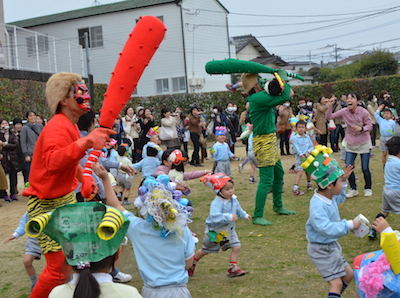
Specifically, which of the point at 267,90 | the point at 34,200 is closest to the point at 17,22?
the point at 267,90

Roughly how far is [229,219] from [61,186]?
2058mm

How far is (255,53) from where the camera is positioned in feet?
142

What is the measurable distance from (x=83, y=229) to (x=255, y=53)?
4220 cm

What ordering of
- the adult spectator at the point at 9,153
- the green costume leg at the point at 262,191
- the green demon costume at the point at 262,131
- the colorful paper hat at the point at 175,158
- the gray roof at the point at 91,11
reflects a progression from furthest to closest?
the gray roof at the point at 91,11 < the adult spectator at the point at 9,153 < the green costume leg at the point at 262,191 < the green demon costume at the point at 262,131 < the colorful paper hat at the point at 175,158

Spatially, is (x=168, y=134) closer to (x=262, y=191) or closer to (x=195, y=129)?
(x=195, y=129)

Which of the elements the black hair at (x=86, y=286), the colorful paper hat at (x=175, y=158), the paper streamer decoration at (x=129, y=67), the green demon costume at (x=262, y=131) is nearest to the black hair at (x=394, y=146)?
the green demon costume at (x=262, y=131)

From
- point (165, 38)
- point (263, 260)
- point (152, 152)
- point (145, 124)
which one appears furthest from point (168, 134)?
point (165, 38)

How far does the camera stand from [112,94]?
3.63 meters

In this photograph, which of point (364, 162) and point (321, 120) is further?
point (321, 120)

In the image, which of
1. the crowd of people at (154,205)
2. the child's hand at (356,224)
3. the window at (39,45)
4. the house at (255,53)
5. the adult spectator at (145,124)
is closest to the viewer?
the crowd of people at (154,205)

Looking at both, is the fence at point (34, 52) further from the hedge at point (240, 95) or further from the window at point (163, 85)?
the window at point (163, 85)

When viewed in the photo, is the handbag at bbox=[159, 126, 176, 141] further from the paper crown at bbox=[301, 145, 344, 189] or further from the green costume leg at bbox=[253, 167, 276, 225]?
the paper crown at bbox=[301, 145, 344, 189]

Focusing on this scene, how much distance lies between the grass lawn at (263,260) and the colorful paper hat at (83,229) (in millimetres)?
2564

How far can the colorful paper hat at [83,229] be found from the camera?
2.59 metres
